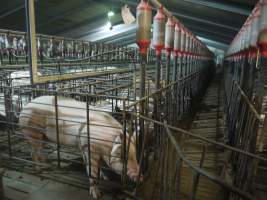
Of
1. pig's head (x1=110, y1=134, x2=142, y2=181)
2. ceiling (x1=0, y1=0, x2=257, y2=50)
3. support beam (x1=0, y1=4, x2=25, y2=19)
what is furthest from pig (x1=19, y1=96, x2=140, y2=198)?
support beam (x1=0, y1=4, x2=25, y2=19)

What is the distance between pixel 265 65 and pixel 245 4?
10.4ft

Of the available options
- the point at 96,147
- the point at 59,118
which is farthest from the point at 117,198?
the point at 59,118

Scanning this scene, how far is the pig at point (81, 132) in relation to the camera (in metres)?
2.30

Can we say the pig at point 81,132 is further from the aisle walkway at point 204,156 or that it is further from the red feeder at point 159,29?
the red feeder at point 159,29

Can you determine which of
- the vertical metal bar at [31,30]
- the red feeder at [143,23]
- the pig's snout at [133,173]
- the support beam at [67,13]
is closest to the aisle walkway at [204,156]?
the pig's snout at [133,173]

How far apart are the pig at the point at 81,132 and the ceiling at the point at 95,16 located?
4061 mm

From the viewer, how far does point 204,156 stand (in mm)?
1967

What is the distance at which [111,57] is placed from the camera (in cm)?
1074

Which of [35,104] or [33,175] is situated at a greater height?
[35,104]

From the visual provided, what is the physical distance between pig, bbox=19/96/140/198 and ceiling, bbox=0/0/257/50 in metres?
4.06

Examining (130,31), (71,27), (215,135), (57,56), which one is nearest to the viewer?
(215,135)

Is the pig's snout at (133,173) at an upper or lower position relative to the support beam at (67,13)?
lower

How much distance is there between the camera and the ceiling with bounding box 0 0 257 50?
6612mm

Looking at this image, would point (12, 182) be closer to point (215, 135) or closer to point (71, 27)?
point (215, 135)
